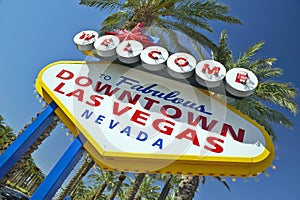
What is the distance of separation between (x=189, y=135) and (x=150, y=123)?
2.24 feet

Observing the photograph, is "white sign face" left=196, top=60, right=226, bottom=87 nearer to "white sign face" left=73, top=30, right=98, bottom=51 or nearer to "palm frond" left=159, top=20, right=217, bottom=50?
"white sign face" left=73, top=30, right=98, bottom=51

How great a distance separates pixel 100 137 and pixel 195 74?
2183mm

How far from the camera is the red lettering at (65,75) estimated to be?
6131 millimetres

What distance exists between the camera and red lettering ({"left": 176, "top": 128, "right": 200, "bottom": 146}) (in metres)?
4.87

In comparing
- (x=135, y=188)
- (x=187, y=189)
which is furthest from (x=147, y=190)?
(x=187, y=189)

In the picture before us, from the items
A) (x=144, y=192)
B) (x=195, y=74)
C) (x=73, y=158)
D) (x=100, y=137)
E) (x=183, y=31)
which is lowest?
(x=144, y=192)

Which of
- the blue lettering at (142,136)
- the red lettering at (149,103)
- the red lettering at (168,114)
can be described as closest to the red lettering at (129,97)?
the red lettering at (149,103)

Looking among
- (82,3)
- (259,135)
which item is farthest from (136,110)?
(82,3)

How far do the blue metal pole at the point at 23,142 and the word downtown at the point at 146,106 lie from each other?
1.58ft

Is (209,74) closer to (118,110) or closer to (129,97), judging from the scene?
(129,97)

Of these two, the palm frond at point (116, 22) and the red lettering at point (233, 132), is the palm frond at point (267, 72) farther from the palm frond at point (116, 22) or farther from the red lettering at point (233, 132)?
the red lettering at point (233, 132)

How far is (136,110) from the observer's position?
5.47m

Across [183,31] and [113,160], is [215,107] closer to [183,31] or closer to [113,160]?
[113,160]

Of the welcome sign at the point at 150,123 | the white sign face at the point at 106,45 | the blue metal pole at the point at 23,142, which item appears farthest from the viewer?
the white sign face at the point at 106,45
